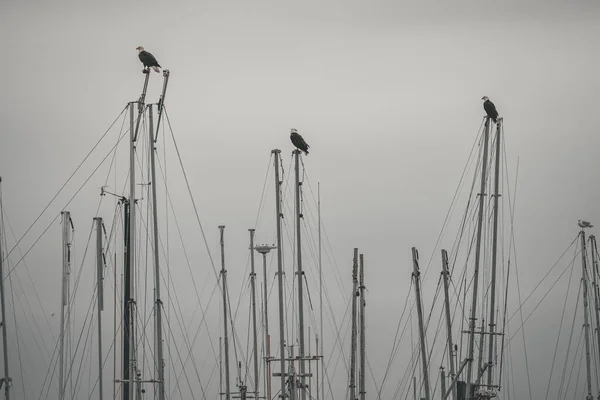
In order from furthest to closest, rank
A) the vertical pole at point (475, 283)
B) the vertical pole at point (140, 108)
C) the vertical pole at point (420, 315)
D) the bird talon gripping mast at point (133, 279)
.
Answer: the vertical pole at point (420, 315) → the vertical pole at point (475, 283) → the vertical pole at point (140, 108) → the bird talon gripping mast at point (133, 279)

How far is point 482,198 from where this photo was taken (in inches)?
1533

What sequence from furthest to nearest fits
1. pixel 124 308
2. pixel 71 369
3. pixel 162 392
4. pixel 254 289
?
pixel 254 289 < pixel 71 369 < pixel 124 308 < pixel 162 392

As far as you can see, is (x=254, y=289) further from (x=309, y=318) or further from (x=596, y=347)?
(x=596, y=347)

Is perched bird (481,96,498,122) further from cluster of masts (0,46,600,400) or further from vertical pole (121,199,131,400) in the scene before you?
vertical pole (121,199,131,400)

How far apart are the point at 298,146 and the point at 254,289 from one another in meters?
8.37

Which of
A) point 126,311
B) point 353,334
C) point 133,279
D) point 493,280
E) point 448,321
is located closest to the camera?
point 133,279

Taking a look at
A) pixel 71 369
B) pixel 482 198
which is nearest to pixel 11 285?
pixel 71 369

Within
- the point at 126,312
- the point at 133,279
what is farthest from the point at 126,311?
the point at 133,279

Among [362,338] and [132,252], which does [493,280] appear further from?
[132,252]

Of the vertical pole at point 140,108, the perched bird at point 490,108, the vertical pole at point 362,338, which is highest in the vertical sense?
the perched bird at point 490,108

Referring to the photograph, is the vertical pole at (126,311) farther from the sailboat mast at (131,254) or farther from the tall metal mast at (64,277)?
the tall metal mast at (64,277)

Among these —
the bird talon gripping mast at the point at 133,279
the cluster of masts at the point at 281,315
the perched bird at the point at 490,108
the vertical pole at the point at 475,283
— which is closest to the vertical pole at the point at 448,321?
the cluster of masts at the point at 281,315

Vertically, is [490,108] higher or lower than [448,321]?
higher

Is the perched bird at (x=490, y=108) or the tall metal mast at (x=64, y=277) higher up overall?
the perched bird at (x=490, y=108)
